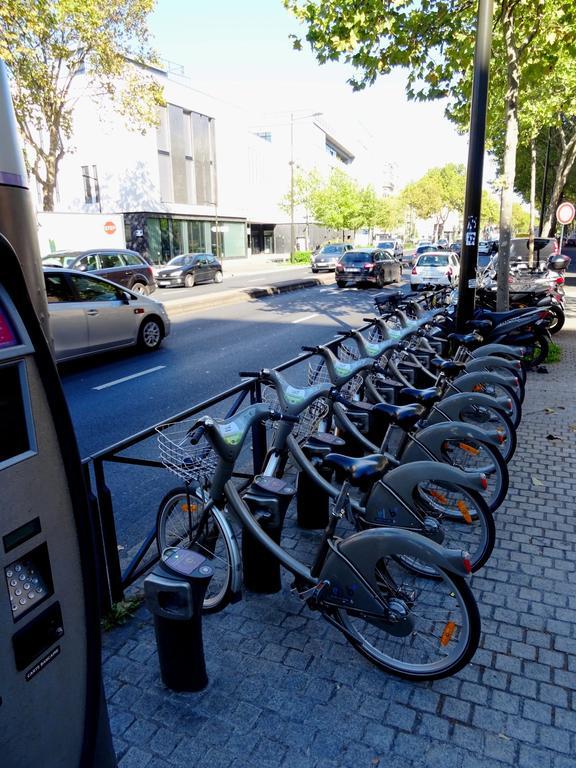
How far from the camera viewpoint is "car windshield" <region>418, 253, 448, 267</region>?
68.1 ft

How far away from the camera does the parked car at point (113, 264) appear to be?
16844 millimetres

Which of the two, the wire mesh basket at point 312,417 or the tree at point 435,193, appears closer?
the wire mesh basket at point 312,417

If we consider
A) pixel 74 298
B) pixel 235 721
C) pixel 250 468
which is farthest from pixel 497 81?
pixel 235 721

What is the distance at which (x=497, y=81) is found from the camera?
10.2 m

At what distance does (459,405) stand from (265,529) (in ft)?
7.04

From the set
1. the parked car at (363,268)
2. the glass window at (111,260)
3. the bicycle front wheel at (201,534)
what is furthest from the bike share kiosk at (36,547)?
the parked car at (363,268)

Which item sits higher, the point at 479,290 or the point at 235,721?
the point at 479,290

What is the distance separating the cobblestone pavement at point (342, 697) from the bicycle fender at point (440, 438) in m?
0.80

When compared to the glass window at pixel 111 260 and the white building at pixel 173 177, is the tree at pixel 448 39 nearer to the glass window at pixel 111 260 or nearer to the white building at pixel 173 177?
the glass window at pixel 111 260

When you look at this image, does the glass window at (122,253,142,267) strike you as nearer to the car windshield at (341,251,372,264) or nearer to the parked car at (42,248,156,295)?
the parked car at (42,248,156,295)

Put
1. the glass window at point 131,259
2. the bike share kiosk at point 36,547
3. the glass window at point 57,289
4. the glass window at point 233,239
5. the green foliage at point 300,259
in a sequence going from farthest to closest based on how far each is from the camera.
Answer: the glass window at point 233,239, the green foliage at point 300,259, the glass window at point 131,259, the glass window at point 57,289, the bike share kiosk at point 36,547

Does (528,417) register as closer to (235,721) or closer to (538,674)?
(538,674)

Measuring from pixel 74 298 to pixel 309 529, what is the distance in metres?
6.74

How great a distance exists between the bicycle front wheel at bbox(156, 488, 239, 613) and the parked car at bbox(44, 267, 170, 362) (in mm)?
5681
